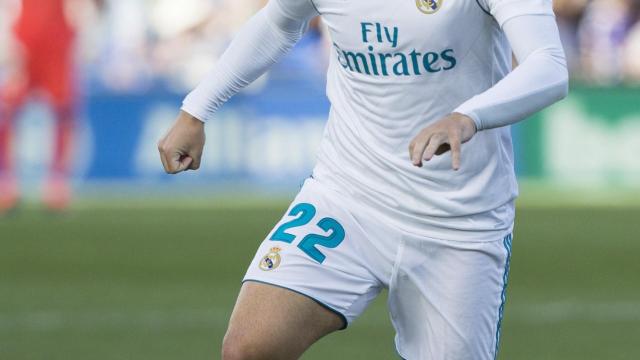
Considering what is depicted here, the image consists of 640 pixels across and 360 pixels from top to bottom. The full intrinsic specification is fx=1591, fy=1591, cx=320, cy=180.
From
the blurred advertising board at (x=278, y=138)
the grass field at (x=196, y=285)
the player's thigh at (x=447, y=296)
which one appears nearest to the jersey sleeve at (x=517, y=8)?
the player's thigh at (x=447, y=296)

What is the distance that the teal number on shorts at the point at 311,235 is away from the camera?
4762mm

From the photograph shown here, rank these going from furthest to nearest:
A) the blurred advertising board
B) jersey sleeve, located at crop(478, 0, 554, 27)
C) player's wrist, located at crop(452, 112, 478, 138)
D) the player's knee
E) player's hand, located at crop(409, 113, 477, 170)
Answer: the blurred advertising board < the player's knee < jersey sleeve, located at crop(478, 0, 554, 27) < player's wrist, located at crop(452, 112, 478, 138) < player's hand, located at crop(409, 113, 477, 170)

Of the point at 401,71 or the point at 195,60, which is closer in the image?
the point at 401,71

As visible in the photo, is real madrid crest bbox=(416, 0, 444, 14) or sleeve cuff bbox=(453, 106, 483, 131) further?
real madrid crest bbox=(416, 0, 444, 14)

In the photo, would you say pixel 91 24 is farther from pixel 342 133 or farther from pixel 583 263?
pixel 342 133

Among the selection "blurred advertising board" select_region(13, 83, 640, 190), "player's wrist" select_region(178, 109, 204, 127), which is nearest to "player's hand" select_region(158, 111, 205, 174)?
"player's wrist" select_region(178, 109, 204, 127)

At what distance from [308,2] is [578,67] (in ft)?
46.4

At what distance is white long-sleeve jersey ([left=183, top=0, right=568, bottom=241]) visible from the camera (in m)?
Result: 4.57

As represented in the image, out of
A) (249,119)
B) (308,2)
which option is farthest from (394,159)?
(249,119)

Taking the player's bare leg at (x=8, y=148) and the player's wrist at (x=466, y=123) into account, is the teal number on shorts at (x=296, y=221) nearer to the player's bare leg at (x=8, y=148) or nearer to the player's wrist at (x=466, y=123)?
the player's wrist at (x=466, y=123)

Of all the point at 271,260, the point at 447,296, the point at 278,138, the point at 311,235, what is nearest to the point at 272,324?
the point at 271,260

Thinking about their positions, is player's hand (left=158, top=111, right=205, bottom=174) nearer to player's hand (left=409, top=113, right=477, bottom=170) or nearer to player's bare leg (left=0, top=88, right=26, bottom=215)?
player's hand (left=409, top=113, right=477, bottom=170)

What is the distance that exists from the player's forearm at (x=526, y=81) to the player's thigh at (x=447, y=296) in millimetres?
745

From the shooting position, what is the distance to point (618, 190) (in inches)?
666
